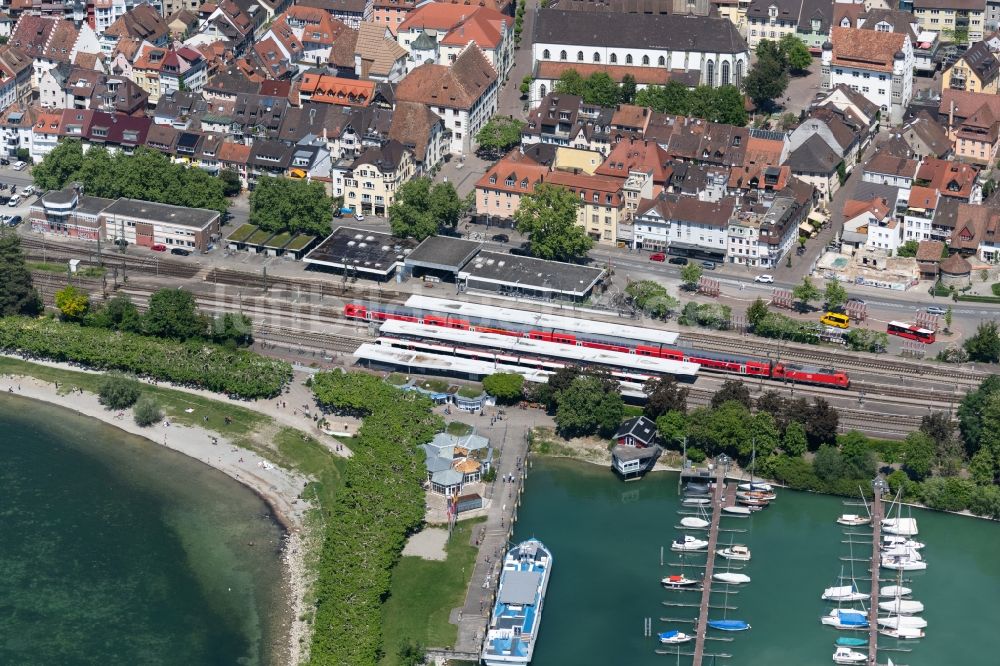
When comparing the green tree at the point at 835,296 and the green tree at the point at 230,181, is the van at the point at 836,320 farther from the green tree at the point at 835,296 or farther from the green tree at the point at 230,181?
the green tree at the point at 230,181

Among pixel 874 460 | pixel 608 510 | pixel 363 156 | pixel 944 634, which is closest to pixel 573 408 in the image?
pixel 608 510

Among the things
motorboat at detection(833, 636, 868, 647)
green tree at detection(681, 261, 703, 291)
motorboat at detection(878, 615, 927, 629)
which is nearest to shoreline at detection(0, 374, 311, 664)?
motorboat at detection(833, 636, 868, 647)

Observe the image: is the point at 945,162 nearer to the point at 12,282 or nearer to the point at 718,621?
the point at 718,621

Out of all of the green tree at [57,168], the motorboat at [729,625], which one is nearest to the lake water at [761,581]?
the motorboat at [729,625]

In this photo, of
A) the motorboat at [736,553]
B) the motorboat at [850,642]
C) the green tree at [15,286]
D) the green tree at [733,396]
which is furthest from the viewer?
the green tree at [15,286]

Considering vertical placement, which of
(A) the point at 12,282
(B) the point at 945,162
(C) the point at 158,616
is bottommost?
(C) the point at 158,616

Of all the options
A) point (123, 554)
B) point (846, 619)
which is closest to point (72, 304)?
point (123, 554)
